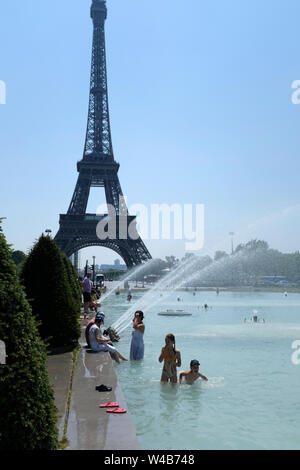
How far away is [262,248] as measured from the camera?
14812 cm

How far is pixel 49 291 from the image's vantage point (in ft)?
40.7

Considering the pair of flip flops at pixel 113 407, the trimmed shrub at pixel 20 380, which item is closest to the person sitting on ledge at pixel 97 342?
the pair of flip flops at pixel 113 407

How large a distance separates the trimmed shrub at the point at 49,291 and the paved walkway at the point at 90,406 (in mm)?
917

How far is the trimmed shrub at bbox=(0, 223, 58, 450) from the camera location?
4.54 m

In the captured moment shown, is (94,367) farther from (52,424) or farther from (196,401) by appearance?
(52,424)

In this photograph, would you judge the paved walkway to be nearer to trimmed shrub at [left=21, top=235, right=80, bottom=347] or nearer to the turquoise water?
the turquoise water

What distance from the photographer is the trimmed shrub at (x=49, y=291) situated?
12.4 m

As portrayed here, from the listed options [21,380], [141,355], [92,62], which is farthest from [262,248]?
[21,380]

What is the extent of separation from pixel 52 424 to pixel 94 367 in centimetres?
589

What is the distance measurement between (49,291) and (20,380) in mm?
7939

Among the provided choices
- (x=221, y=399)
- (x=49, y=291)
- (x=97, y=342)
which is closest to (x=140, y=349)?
(x=97, y=342)
